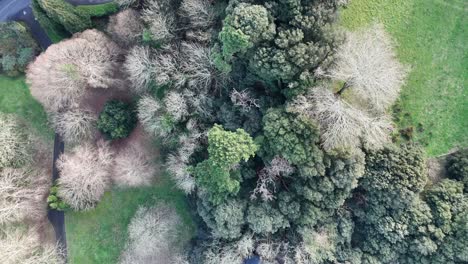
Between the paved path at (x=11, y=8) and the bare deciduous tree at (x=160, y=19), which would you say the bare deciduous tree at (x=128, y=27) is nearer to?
the bare deciduous tree at (x=160, y=19)

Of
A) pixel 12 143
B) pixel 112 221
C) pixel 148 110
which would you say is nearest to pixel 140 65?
pixel 148 110

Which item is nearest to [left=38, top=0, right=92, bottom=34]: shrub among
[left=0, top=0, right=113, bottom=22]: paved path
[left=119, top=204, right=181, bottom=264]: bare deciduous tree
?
[left=0, top=0, right=113, bottom=22]: paved path

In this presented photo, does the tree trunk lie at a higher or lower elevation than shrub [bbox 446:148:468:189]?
higher

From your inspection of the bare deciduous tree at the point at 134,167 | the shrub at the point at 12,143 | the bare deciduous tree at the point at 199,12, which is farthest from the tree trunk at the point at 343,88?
the shrub at the point at 12,143

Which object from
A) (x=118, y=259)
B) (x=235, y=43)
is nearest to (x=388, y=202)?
(x=235, y=43)

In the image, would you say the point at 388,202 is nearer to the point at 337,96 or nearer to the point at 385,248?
the point at 385,248

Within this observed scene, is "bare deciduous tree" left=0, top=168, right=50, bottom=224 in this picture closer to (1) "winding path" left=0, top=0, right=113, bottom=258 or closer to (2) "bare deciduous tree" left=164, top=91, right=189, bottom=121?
(1) "winding path" left=0, top=0, right=113, bottom=258

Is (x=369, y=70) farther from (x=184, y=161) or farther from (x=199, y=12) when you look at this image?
(x=184, y=161)
